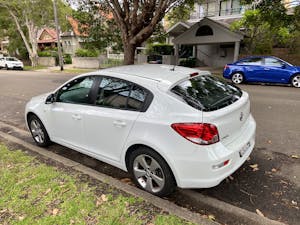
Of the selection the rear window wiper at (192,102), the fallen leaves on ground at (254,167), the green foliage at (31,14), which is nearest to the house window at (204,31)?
the green foliage at (31,14)

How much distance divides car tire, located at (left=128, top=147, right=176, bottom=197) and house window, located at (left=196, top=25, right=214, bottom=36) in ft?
56.1

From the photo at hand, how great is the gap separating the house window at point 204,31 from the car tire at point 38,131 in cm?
1637

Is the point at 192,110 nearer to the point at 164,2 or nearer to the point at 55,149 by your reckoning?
the point at 55,149

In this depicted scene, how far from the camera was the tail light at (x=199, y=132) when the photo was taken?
2.50 m

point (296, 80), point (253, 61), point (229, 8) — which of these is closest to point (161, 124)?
point (296, 80)

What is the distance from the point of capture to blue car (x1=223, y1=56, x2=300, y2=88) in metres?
10.7

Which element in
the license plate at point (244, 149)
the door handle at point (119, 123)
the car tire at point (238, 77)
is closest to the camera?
the license plate at point (244, 149)

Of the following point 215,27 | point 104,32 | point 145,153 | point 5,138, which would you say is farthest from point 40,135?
point 215,27

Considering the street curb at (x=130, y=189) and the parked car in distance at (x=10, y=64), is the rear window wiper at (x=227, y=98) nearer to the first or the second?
the street curb at (x=130, y=189)

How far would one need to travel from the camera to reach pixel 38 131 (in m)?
4.50

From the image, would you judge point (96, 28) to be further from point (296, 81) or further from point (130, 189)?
point (130, 189)

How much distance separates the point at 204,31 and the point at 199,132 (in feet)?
58.6

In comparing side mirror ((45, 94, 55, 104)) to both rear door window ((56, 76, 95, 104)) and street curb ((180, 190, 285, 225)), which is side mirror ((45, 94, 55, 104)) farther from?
street curb ((180, 190, 285, 225))

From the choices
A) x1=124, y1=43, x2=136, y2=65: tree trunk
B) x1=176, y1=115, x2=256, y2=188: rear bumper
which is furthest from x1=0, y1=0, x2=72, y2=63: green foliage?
x1=176, y1=115, x2=256, y2=188: rear bumper
